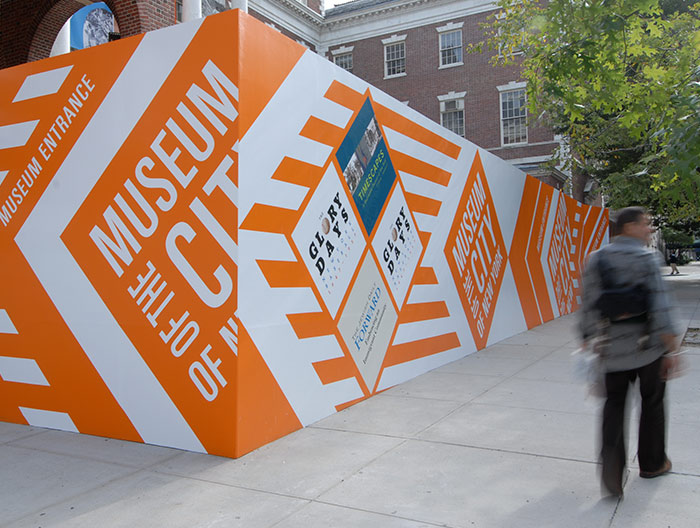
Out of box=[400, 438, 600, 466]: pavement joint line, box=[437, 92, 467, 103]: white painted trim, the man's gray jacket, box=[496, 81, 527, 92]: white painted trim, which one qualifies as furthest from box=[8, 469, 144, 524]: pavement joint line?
box=[437, 92, 467, 103]: white painted trim

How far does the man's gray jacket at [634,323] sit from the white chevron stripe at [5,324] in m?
5.35

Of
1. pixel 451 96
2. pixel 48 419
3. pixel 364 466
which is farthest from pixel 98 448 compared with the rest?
pixel 451 96

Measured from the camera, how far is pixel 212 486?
4188 millimetres

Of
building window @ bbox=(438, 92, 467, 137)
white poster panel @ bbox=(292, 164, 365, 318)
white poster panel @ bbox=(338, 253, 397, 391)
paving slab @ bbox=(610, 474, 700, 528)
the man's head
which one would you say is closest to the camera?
paving slab @ bbox=(610, 474, 700, 528)

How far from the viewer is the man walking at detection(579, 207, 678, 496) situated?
3.74 m

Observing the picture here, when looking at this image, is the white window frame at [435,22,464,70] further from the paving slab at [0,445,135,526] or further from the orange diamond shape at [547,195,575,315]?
the paving slab at [0,445,135,526]

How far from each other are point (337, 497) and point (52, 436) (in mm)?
3022

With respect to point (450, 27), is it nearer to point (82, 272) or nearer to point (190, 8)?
point (190, 8)

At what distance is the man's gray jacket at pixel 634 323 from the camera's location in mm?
3744

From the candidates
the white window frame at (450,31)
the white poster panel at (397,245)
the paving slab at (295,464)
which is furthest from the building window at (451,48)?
the paving slab at (295,464)

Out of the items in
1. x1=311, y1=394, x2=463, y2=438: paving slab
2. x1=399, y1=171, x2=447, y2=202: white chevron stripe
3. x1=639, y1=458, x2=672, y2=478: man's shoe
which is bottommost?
x1=311, y1=394, x2=463, y2=438: paving slab

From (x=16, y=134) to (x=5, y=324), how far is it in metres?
1.91

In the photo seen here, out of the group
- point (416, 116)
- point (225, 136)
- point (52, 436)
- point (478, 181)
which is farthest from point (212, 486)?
point (478, 181)

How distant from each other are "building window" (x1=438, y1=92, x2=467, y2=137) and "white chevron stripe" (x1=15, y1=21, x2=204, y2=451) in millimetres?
26956
